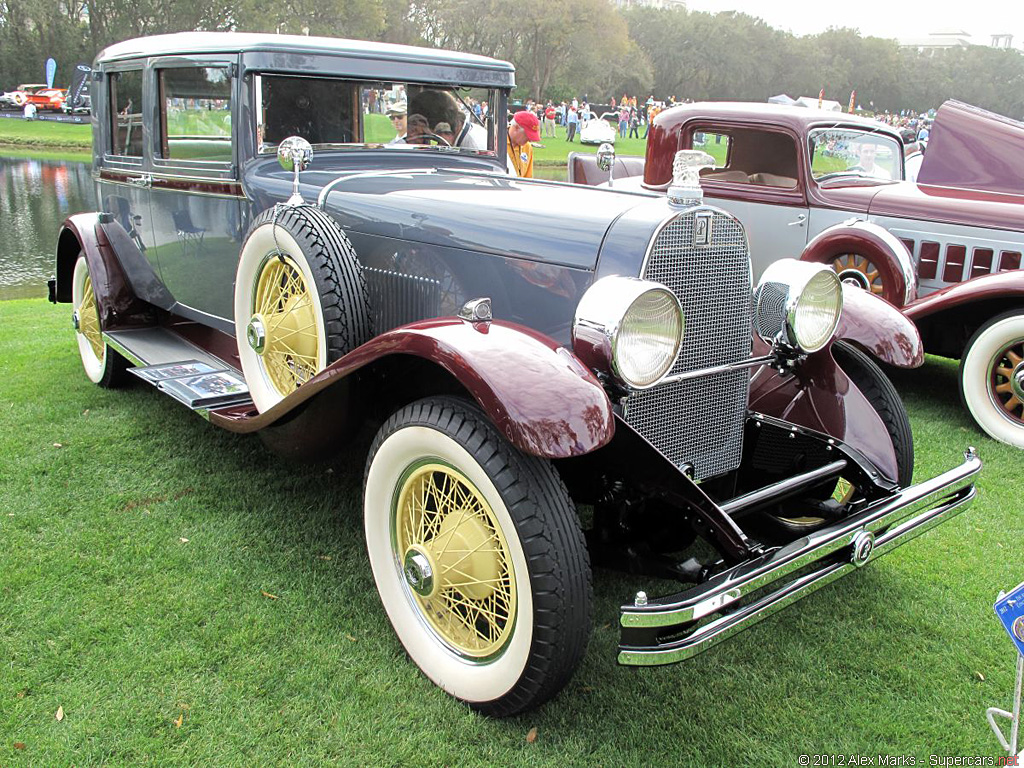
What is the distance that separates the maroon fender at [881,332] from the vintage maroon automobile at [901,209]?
182cm

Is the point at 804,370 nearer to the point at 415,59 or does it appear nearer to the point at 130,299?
the point at 415,59

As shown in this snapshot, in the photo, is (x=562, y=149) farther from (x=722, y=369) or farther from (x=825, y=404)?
(x=722, y=369)

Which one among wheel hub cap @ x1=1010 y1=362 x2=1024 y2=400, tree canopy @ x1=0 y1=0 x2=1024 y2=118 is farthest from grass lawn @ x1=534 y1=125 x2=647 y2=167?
wheel hub cap @ x1=1010 y1=362 x2=1024 y2=400

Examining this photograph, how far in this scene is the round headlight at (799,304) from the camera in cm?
263

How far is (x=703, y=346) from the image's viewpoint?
2580 millimetres

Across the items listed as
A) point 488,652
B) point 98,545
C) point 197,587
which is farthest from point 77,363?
point 488,652

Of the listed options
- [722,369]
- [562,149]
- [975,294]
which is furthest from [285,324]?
[562,149]

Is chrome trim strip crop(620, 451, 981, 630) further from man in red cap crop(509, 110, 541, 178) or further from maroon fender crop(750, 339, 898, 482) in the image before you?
man in red cap crop(509, 110, 541, 178)

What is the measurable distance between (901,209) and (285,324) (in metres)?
4.53

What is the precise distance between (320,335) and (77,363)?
131 inches

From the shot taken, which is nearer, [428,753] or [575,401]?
[575,401]

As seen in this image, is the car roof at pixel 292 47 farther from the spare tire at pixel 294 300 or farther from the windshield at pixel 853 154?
the windshield at pixel 853 154

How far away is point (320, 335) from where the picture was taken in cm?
283

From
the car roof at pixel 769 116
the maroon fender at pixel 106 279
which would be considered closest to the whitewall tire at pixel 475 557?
the maroon fender at pixel 106 279
